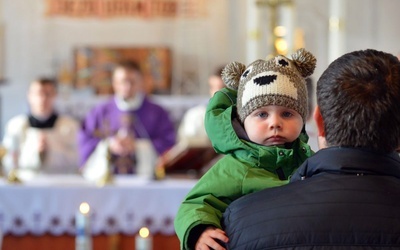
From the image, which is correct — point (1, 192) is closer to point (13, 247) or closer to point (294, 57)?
point (13, 247)

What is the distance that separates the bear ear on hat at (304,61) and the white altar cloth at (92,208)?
353cm

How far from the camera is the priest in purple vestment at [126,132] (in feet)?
23.4

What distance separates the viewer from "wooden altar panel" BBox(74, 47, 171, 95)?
1072 cm

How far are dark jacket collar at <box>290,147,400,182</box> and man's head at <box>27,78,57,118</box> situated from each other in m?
5.85

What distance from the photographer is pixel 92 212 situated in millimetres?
6148

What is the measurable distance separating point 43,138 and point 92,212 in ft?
5.07

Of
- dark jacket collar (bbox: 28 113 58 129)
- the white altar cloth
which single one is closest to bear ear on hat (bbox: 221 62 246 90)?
the white altar cloth

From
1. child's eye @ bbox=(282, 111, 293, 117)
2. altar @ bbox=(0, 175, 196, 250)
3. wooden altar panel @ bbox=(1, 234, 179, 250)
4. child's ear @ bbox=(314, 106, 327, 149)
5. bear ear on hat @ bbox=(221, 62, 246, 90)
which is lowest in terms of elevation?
wooden altar panel @ bbox=(1, 234, 179, 250)

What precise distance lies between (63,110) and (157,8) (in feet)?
5.61

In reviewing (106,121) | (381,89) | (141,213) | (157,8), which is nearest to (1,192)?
(141,213)

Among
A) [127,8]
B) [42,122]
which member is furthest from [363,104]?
[127,8]

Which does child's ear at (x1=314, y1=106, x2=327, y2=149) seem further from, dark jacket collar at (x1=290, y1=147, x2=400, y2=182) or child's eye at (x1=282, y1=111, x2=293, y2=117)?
child's eye at (x1=282, y1=111, x2=293, y2=117)

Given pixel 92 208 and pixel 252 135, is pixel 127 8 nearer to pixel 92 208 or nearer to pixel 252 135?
pixel 92 208

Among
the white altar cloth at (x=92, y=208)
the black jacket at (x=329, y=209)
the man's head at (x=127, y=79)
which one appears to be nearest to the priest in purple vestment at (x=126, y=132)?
the man's head at (x=127, y=79)
